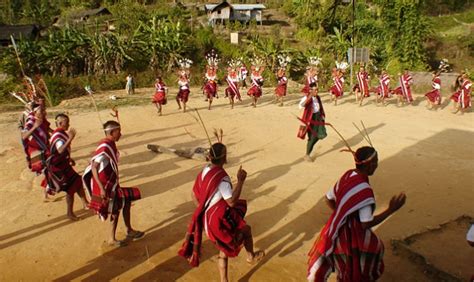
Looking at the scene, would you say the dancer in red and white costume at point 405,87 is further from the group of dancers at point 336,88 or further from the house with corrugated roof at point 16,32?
the house with corrugated roof at point 16,32

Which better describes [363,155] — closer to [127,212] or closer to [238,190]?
[238,190]

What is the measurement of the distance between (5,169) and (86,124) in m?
4.63

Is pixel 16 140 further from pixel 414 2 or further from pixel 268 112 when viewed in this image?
pixel 414 2

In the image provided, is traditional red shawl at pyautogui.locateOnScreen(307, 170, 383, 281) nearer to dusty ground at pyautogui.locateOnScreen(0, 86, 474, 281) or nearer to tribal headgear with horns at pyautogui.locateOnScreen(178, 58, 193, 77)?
dusty ground at pyautogui.locateOnScreen(0, 86, 474, 281)

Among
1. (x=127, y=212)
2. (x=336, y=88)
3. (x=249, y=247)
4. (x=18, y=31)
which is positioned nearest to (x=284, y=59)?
(x=336, y=88)

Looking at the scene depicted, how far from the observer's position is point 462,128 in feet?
38.2

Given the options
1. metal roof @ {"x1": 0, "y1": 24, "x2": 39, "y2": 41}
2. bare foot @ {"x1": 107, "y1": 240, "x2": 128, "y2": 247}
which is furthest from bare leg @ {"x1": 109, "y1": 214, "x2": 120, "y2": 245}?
metal roof @ {"x1": 0, "y1": 24, "x2": 39, "y2": 41}

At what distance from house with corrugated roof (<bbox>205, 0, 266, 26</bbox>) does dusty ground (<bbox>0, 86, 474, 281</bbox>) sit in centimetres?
3409

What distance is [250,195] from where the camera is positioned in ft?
22.8

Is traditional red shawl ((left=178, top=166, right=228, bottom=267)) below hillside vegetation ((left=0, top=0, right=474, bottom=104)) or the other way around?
below

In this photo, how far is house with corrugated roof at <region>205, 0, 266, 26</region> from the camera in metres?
45.0

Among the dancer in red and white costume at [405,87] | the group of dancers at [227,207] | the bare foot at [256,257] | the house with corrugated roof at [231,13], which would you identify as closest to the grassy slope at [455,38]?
the dancer in red and white costume at [405,87]

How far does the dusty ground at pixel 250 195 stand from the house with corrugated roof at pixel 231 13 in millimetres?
34091

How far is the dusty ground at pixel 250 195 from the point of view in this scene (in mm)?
4789
